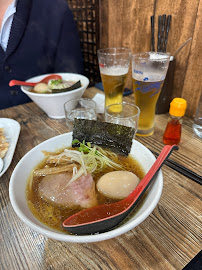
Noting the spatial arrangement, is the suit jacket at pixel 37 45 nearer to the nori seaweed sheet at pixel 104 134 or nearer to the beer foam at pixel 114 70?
the beer foam at pixel 114 70

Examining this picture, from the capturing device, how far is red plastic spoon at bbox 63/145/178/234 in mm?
565

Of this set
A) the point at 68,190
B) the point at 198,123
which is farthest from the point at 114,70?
the point at 68,190

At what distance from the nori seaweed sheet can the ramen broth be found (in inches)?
4.1

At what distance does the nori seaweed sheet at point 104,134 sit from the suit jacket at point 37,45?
5.18 ft

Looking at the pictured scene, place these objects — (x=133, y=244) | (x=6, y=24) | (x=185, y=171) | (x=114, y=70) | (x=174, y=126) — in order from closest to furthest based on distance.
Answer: (x=133, y=244) → (x=185, y=171) → (x=174, y=126) → (x=114, y=70) → (x=6, y=24)

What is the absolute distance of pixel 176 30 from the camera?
1371mm

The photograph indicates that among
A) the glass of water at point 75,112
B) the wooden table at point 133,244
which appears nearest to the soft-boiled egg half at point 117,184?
the wooden table at point 133,244

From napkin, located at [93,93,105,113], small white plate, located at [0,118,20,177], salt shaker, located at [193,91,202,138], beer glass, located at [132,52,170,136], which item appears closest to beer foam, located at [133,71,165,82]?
beer glass, located at [132,52,170,136]

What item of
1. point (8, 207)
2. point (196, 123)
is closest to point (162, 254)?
point (8, 207)

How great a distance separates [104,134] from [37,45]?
183 cm

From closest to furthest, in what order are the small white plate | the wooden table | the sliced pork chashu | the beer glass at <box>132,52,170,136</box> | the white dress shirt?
1. the wooden table
2. the sliced pork chashu
3. the small white plate
4. the beer glass at <box>132,52,170,136</box>
5. the white dress shirt

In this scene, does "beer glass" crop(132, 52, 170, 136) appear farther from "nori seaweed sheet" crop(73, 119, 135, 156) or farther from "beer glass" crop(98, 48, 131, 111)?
"nori seaweed sheet" crop(73, 119, 135, 156)

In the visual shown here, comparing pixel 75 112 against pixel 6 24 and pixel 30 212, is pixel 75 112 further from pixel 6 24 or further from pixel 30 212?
pixel 6 24

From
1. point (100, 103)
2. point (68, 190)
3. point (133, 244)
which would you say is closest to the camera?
point (133, 244)
